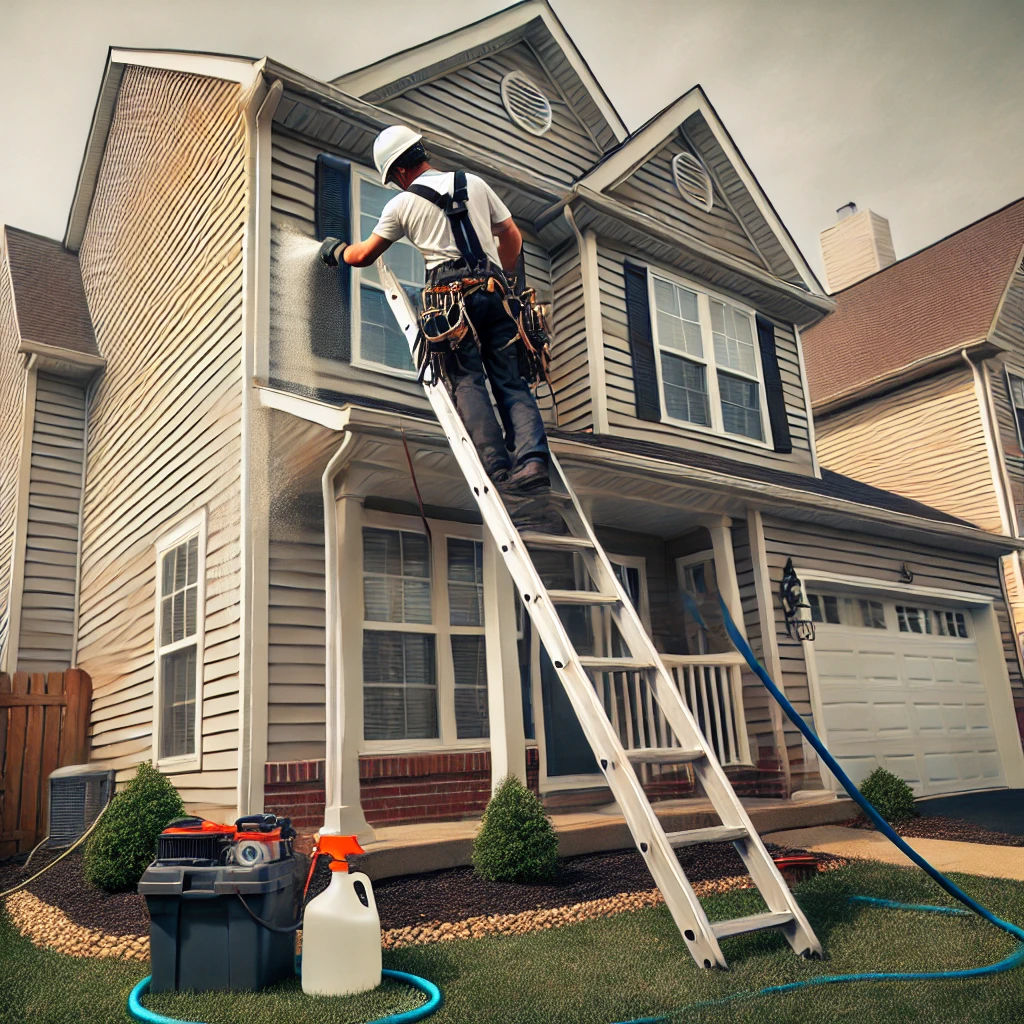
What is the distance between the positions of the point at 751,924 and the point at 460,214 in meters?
3.20

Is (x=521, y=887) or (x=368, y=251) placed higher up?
(x=368, y=251)

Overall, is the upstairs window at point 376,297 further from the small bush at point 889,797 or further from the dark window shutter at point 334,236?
the small bush at point 889,797

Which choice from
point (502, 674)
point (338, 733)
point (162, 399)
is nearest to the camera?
point (338, 733)

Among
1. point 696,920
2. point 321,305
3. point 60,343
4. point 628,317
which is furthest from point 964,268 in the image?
point 696,920

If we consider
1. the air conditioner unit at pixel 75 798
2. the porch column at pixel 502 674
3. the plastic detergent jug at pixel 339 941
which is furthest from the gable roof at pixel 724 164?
the plastic detergent jug at pixel 339 941

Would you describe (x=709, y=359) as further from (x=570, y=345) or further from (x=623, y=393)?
(x=570, y=345)

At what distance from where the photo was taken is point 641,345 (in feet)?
27.1

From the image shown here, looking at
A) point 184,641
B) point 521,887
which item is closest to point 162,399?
point 184,641

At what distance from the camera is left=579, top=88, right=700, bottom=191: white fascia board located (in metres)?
8.37

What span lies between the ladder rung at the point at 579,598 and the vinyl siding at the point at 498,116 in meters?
5.30

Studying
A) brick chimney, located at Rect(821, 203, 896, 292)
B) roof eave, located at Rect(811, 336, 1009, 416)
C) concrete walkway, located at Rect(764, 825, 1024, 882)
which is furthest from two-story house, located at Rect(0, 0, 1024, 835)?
brick chimney, located at Rect(821, 203, 896, 292)

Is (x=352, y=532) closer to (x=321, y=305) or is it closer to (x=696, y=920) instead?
(x=321, y=305)

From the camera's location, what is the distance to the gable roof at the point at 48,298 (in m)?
8.80

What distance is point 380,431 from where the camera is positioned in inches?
196
